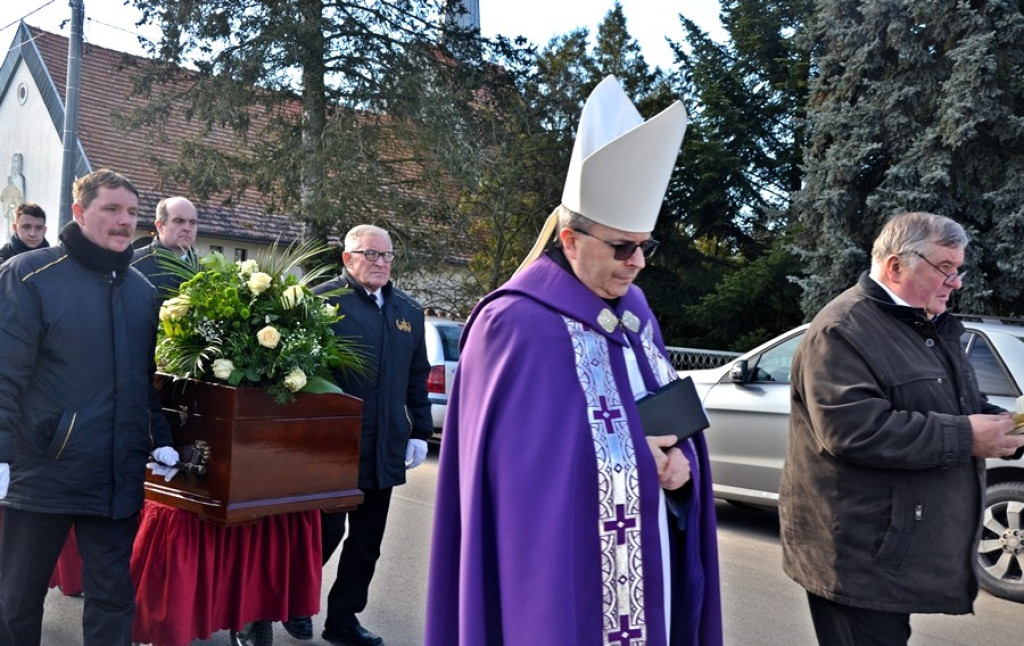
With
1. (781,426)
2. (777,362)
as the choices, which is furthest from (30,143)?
(781,426)

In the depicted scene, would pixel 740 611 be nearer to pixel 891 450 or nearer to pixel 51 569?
pixel 891 450

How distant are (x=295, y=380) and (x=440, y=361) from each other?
7738mm

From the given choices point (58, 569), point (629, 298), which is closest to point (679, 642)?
point (629, 298)

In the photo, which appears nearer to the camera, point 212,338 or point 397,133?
point 212,338

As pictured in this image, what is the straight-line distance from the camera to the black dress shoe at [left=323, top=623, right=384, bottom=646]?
15.9ft

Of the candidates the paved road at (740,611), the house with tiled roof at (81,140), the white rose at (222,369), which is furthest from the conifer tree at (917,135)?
the house with tiled roof at (81,140)

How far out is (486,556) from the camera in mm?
2488

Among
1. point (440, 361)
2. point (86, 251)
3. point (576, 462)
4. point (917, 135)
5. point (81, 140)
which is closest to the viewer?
point (576, 462)

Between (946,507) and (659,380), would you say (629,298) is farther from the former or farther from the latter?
(946,507)

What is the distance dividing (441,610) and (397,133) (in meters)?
18.6

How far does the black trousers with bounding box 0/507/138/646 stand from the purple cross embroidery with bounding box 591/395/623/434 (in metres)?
2.17

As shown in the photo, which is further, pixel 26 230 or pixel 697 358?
pixel 697 358

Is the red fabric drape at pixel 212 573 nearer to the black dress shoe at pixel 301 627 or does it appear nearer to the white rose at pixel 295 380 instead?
the black dress shoe at pixel 301 627

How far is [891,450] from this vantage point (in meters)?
3.07
